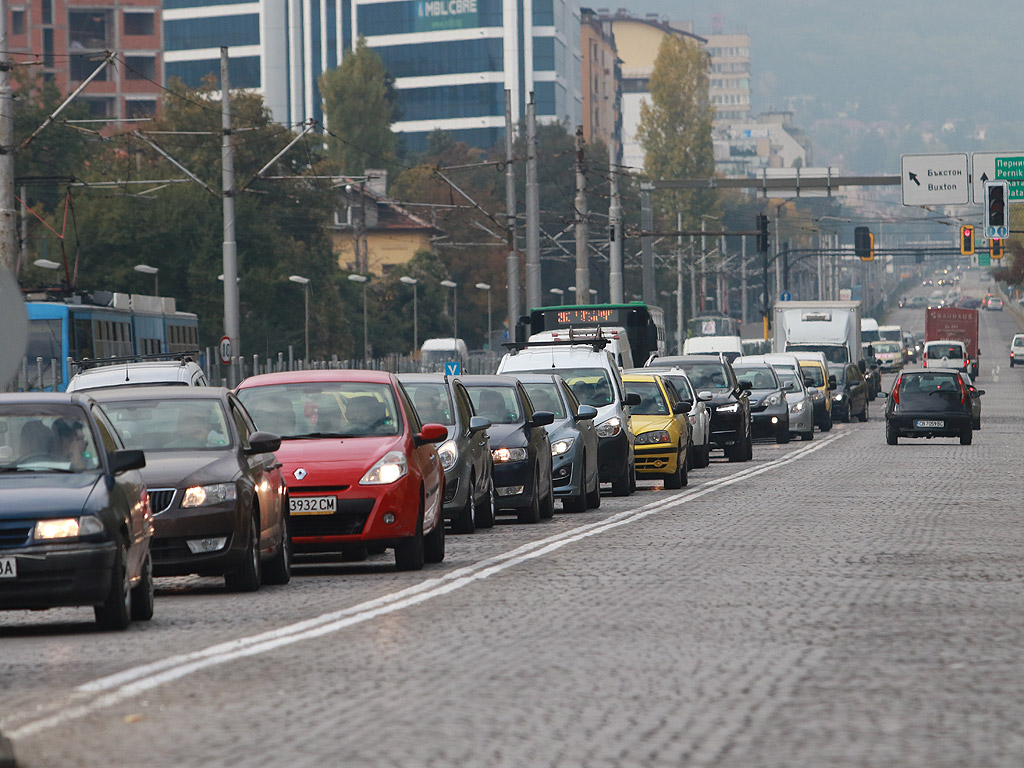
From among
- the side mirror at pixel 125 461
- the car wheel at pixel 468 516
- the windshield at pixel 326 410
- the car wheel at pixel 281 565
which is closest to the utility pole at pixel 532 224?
the car wheel at pixel 468 516

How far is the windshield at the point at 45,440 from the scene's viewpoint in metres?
12.5

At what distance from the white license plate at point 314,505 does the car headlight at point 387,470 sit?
0.90 feet

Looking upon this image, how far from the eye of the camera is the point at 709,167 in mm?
139750

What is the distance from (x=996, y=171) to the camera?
62.8 meters

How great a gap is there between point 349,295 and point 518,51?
6092 cm

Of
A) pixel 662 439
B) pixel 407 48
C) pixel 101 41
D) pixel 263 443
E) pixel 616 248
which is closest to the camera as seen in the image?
pixel 263 443

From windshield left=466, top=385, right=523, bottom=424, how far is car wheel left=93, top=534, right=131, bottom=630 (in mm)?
10775

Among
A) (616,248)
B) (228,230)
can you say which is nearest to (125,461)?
(228,230)

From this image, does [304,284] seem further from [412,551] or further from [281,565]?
[281,565]

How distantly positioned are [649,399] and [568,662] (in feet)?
69.5

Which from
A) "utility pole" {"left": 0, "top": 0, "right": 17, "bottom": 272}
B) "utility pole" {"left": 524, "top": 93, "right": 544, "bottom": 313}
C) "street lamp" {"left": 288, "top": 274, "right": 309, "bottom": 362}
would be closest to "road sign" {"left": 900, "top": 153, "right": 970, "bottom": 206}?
"utility pole" {"left": 524, "top": 93, "right": 544, "bottom": 313}

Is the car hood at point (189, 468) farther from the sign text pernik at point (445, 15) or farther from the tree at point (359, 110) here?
the sign text pernik at point (445, 15)

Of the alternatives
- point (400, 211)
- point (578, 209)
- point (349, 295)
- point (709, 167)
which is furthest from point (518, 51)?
point (578, 209)

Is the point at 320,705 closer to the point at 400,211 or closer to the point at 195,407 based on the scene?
the point at 195,407
